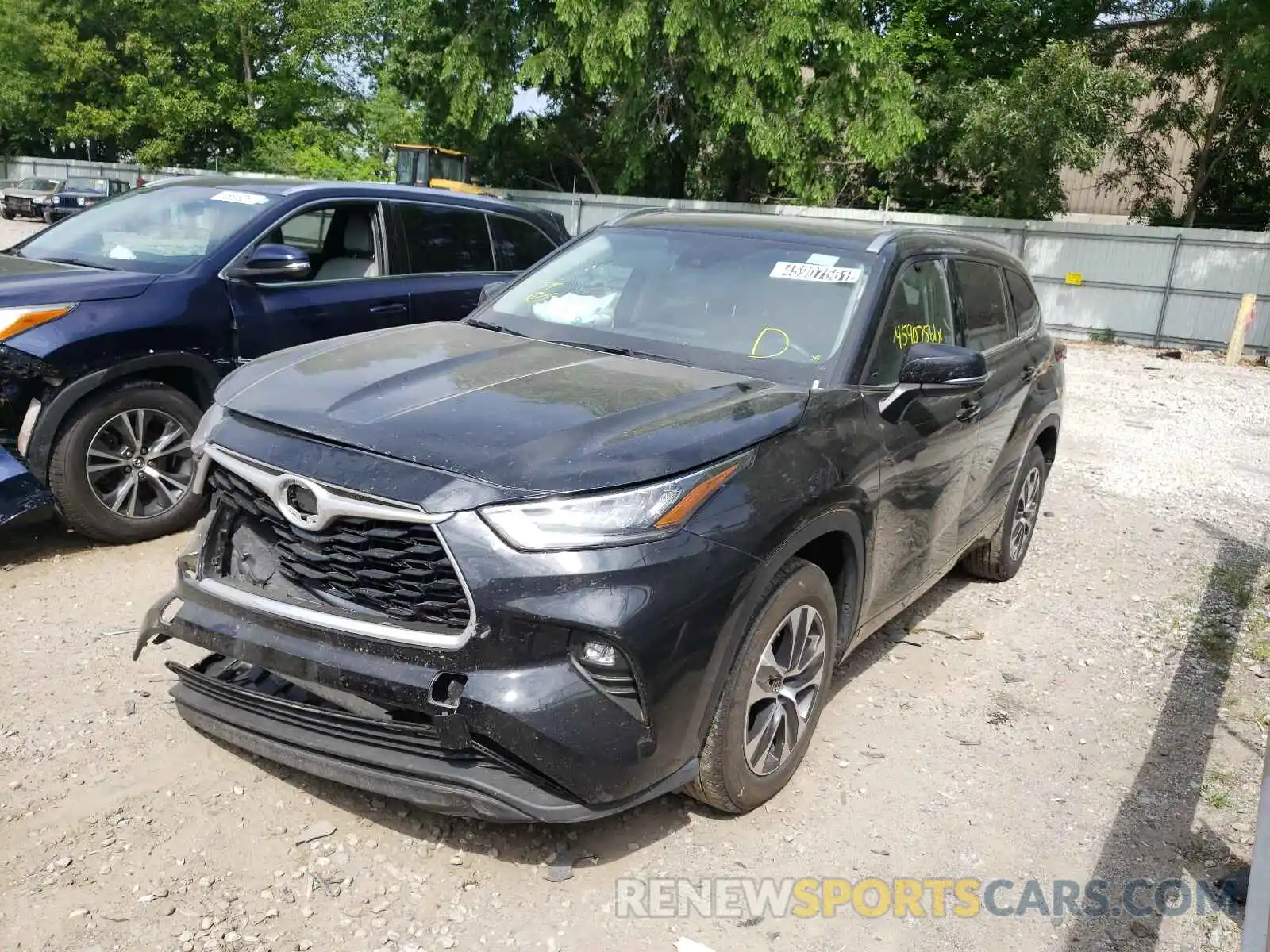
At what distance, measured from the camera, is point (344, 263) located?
20.8 ft

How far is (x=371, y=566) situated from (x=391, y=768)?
0.52 metres

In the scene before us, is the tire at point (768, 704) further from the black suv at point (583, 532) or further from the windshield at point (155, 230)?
the windshield at point (155, 230)

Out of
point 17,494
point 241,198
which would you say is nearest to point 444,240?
point 241,198

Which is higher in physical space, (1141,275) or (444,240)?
(444,240)

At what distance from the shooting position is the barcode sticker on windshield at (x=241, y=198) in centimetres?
585

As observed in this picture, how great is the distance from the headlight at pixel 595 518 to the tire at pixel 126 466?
2836 millimetres

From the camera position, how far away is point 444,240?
671 cm

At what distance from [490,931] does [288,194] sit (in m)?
4.51

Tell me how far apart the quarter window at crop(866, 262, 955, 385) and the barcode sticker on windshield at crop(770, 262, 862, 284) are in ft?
0.55

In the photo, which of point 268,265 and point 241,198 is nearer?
point 268,265

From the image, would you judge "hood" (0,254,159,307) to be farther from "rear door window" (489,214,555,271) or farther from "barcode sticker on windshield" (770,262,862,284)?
"barcode sticker on windshield" (770,262,862,284)

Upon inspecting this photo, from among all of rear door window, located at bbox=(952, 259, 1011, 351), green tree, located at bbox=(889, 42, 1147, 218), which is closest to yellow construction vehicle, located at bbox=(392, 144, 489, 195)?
green tree, located at bbox=(889, 42, 1147, 218)

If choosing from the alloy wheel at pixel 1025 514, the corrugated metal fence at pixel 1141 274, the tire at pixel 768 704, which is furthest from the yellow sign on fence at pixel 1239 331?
the tire at pixel 768 704

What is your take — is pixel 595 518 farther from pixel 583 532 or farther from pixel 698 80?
pixel 698 80
